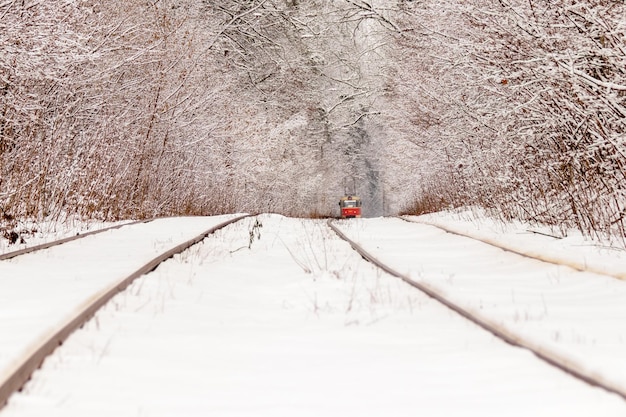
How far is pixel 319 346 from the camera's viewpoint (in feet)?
12.8

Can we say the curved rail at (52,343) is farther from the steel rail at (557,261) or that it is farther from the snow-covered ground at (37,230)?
the snow-covered ground at (37,230)

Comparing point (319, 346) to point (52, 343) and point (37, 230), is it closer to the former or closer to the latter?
point (52, 343)

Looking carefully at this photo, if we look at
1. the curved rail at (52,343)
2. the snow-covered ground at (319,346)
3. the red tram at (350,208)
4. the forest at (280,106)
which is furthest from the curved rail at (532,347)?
the red tram at (350,208)

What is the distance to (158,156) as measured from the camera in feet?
68.3

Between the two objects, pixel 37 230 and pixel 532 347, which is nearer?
pixel 532 347

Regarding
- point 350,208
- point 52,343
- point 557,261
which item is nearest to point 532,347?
point 52,343

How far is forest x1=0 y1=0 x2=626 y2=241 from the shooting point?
29.6 ft

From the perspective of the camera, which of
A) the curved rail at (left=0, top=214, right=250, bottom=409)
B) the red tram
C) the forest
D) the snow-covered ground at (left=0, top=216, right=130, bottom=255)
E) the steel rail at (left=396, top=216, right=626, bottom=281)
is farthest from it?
the red tram

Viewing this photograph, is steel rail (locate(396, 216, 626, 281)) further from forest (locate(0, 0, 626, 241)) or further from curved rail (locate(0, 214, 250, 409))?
curved rail (locate(0, 214, 250, 409))

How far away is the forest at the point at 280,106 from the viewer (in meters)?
9.02

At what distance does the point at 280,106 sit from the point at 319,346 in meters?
37.0

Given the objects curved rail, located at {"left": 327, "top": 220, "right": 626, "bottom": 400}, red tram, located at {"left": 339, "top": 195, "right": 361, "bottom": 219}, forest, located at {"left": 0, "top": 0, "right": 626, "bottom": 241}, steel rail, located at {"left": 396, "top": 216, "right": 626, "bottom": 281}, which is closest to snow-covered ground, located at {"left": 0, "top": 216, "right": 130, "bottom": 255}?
forest, located at {"left": 0, "top": 0, "right": 626, "bottom": 241}

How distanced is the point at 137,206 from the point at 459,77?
8184mm

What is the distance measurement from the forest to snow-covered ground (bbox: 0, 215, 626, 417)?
294cm
